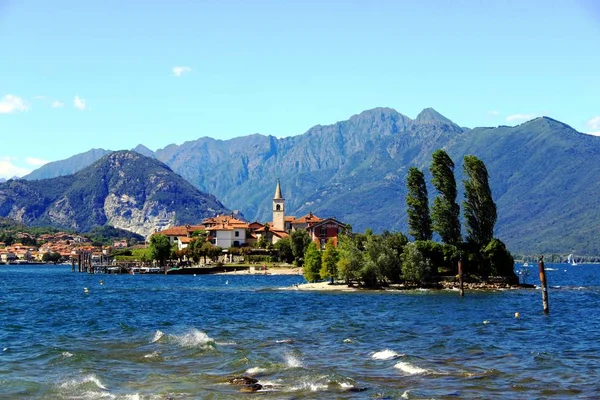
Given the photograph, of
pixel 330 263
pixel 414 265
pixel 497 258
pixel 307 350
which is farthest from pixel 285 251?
pixel 307 350

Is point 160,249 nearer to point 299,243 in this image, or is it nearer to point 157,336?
point 299,243

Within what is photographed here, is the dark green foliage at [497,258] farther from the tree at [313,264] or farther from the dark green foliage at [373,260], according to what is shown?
the tree at [313,264]

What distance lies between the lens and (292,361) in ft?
132

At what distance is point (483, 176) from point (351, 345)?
68.9 m

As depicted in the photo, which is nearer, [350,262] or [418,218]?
[350,262]

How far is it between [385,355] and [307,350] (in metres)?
4.91

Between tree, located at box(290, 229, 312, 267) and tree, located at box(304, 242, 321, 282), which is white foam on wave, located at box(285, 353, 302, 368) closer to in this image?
tree, located at box(304, 242, 321, 282)

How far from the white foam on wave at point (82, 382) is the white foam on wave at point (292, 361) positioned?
30.5 feet

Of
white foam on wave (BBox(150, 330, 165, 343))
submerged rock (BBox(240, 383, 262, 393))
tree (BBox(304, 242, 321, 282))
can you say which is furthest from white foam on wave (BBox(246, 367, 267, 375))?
tree (BBox(304, 242, 321, 282))

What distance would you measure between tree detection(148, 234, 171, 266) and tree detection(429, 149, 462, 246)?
329 ft

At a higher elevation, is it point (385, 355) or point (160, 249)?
point (160, 249)

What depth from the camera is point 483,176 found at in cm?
11081

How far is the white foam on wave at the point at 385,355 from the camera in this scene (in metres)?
41.3

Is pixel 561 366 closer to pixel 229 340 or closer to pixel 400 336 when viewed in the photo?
pixel 400 336
